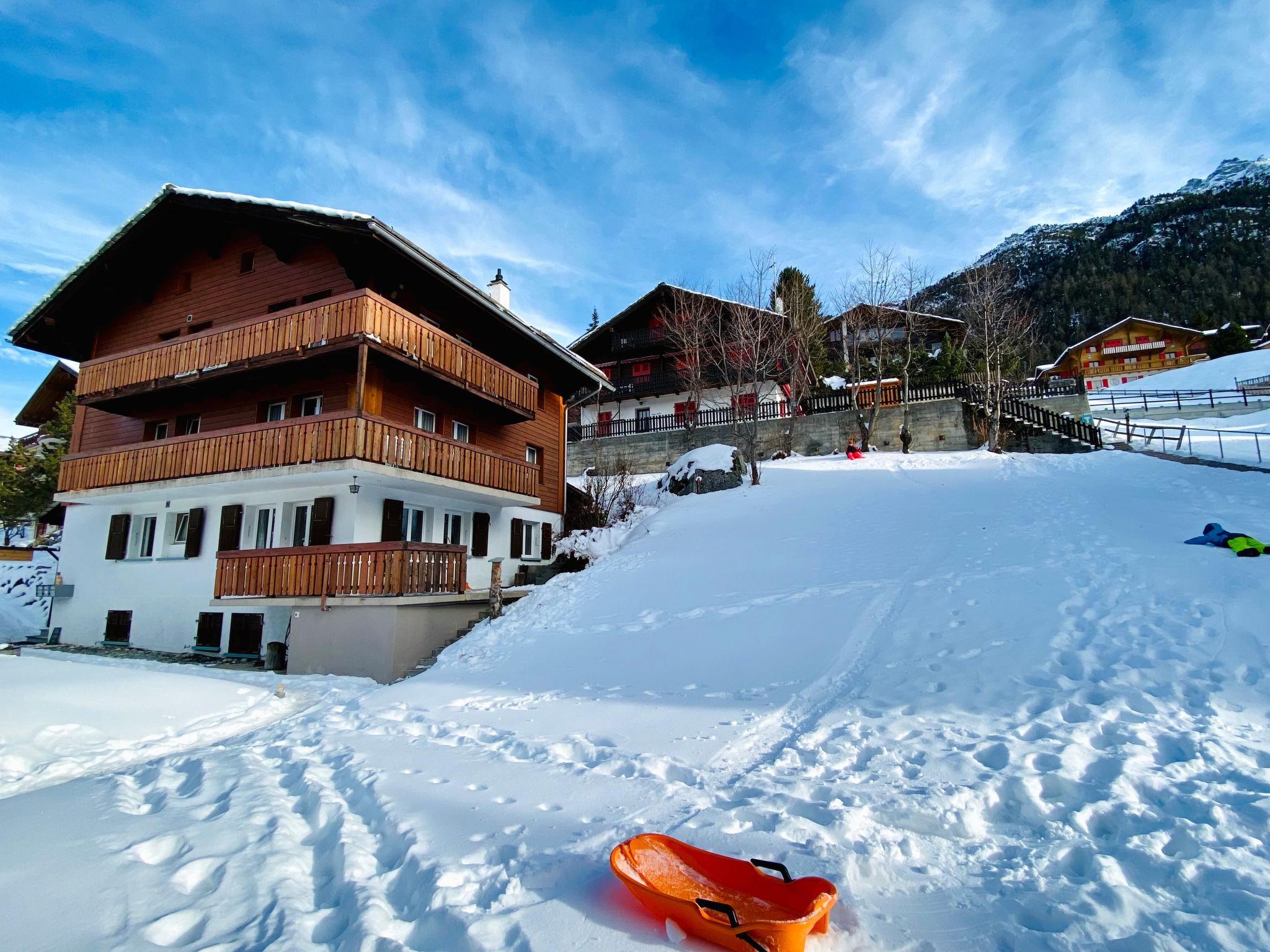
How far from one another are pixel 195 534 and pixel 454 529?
6505 millimetres

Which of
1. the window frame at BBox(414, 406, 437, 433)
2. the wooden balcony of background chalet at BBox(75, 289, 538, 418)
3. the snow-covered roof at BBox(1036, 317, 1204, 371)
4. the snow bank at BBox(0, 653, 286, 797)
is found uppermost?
the snow-covered roof at BBox(1036, 317, 1204, 371)

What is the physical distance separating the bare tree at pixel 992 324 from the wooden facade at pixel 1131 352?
123 ft

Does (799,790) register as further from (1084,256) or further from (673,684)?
(1084,256)

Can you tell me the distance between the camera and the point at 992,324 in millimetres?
29094

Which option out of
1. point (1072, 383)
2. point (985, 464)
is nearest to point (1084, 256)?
point (1072, 383)

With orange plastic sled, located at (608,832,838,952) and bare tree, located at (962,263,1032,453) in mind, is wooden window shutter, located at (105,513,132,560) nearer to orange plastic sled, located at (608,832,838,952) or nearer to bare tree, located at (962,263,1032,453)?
orange plastic sled, located at (608,832,838,952)

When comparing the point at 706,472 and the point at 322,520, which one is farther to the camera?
the point at 706,472

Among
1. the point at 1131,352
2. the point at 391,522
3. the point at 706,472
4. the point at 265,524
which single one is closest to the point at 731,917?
the point at 391,522

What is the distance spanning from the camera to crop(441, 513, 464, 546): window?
1727 centimetres

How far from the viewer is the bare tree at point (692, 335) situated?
110 ft

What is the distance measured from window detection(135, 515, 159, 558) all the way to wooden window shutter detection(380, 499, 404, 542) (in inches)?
292

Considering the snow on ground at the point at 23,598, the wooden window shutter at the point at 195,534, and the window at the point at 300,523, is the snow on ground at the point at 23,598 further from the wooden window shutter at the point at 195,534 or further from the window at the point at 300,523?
the window at the point at 300,523

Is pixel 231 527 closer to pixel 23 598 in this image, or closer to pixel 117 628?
pixel 117 628

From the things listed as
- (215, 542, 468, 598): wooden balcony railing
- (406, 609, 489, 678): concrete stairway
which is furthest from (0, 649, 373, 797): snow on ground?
(215, 542, 468, 598): wooden balcony railing
